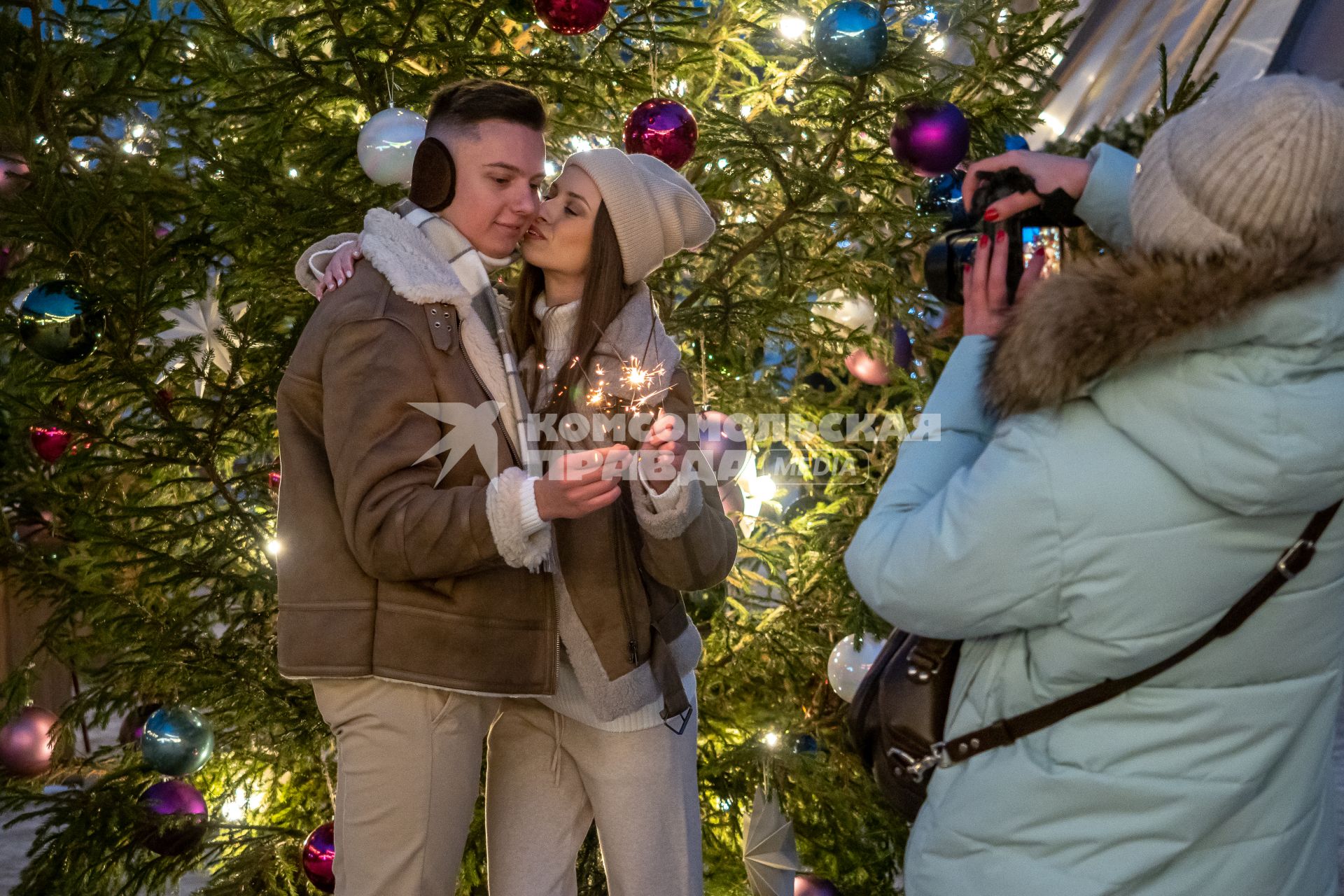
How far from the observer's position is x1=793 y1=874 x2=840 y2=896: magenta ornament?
3119 mm

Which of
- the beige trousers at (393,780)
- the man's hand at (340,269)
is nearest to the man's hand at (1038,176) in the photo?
the man's hand at (340,269)

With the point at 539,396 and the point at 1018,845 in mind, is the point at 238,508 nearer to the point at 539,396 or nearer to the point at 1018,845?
the point at 539,396

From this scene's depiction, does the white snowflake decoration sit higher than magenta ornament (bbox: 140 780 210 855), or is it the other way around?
the white snowflake decoration

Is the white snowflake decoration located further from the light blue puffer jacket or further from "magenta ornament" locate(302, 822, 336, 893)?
the light blue puffer jacket

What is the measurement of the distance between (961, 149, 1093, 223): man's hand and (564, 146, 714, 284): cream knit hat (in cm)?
66

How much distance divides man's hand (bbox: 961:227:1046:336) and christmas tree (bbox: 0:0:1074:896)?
125 cm

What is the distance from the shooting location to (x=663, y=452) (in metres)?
1.80

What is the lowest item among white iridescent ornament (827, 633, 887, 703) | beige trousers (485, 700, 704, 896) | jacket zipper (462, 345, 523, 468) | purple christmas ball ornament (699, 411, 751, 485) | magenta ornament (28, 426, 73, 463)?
white iridescent ornament (827, 633, 887, 703)

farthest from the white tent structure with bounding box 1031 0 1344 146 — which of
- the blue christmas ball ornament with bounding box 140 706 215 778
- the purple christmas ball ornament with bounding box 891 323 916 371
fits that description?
the blue christmas ball ornament with bounding box 140 706 215 778

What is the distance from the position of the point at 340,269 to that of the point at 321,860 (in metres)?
1.51

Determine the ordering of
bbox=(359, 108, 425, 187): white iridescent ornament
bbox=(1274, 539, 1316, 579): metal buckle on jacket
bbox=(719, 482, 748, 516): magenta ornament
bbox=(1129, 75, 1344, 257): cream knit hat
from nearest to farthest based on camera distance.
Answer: bbox=(1129, 75, 1344, 257): cream knit hat → bbox=(1274, 539, 1316, 579): metal buckle on jacket → bbox=(359, 108, 425, 187): white iridescent ornament → bbox=(719, 482, 748, 516): magenta ornament

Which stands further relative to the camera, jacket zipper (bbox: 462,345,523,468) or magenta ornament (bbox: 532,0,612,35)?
magenta ornament (bbox: 532,0,612,35)

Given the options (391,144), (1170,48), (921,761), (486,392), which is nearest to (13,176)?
(391,144)

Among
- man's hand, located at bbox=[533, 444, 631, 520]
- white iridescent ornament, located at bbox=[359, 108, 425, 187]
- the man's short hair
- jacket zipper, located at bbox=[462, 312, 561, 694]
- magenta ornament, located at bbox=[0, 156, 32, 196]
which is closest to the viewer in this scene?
man's hand, located at bbox=[533, 444, 631, 520]
